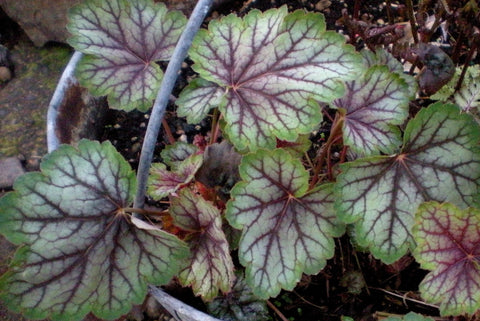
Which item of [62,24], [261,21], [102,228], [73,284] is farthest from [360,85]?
[62,24]

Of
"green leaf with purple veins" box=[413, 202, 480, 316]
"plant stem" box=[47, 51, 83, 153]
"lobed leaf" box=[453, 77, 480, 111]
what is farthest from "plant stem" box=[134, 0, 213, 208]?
"lobed leaf" box=[453, 77, 480, 111]

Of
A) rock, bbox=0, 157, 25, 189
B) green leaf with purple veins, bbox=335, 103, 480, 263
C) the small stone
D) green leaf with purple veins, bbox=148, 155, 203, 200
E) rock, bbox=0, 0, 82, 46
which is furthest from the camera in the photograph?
the small stone

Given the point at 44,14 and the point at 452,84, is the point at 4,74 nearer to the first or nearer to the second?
the point at 44,14

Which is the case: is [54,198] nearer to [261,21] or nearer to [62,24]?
[261,21]

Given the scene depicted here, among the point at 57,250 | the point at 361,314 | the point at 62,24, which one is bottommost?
the point at 361,314

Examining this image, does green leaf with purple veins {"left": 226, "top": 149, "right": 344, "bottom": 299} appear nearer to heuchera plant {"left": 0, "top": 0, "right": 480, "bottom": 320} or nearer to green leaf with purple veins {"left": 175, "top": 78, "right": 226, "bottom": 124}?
heuchera plant {"left": 0, "top": 0, "right": 480, "bottom": 320}

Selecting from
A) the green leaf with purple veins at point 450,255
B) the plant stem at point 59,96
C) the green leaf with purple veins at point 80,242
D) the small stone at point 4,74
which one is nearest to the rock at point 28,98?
the small stone at point 4,74
